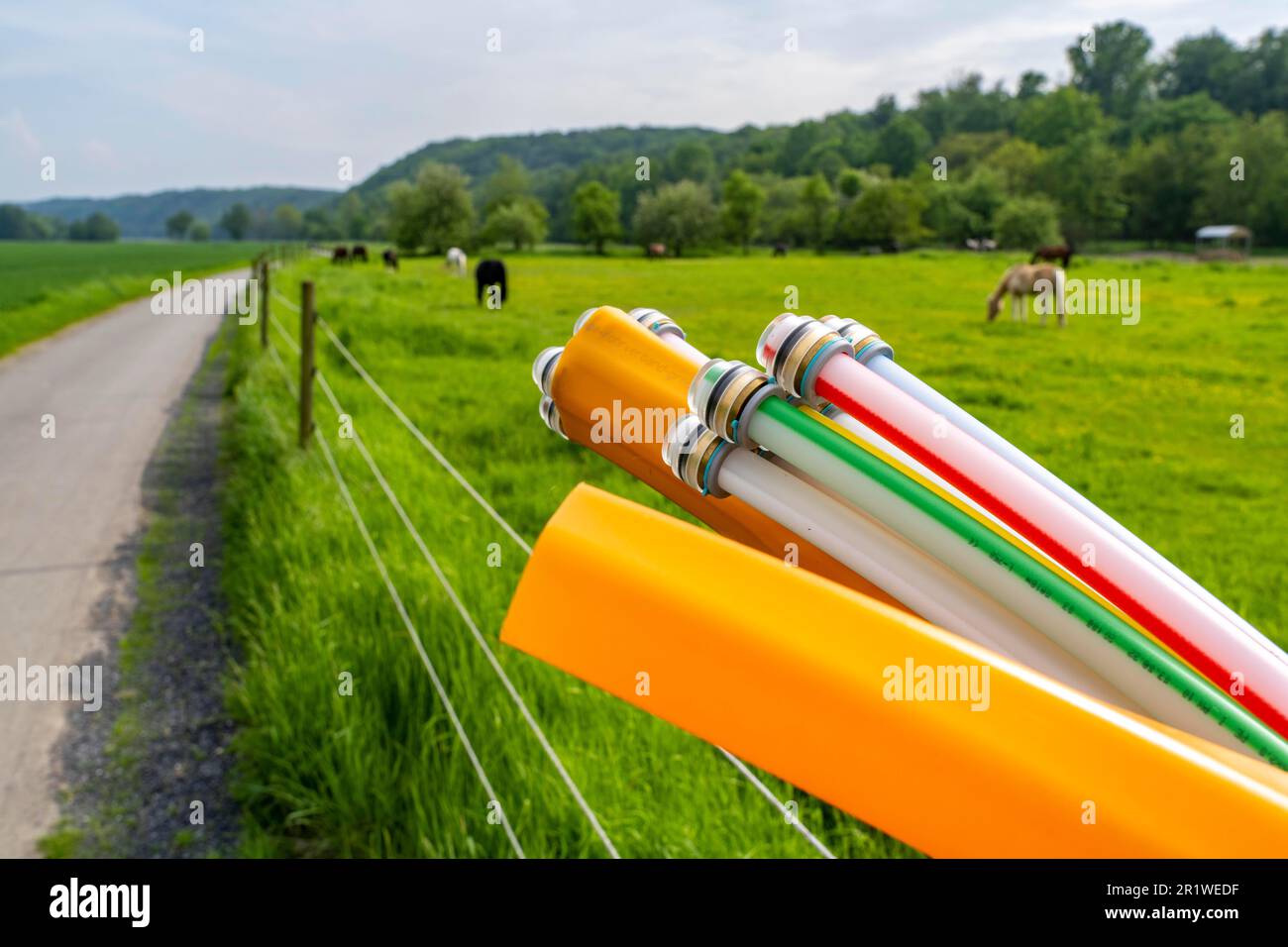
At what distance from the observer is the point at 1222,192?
225 feet

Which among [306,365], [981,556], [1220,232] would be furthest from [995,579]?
[1220,232]

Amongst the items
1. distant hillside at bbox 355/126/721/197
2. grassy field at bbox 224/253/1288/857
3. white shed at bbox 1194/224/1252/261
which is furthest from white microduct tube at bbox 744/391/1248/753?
distant hillside at bbox 355/126/721/197

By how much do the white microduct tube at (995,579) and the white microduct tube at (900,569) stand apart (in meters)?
0.02

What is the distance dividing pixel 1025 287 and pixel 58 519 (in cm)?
1554

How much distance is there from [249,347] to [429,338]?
8.20 ft

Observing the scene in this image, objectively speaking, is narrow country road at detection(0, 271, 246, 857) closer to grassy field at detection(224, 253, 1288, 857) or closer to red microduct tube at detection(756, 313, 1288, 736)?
grassy field at detection(224, 253, 1288, 857)

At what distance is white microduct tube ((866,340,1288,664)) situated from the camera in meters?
0.67

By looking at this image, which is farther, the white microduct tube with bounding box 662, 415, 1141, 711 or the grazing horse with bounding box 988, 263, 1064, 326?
the grazing horse with bounding box 988, 263, 1064, 326

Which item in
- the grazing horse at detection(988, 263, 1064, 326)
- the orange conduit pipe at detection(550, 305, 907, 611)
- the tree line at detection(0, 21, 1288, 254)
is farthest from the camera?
the tree line at detection(0, 21, 1288, 254)

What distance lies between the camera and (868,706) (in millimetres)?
576

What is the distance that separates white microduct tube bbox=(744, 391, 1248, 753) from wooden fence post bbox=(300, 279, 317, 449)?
6.67 m

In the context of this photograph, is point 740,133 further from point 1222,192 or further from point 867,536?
point 867,536

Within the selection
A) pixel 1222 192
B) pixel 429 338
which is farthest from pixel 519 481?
pixel 1222 192

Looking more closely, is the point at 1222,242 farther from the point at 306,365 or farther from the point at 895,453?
the point at 895,453
